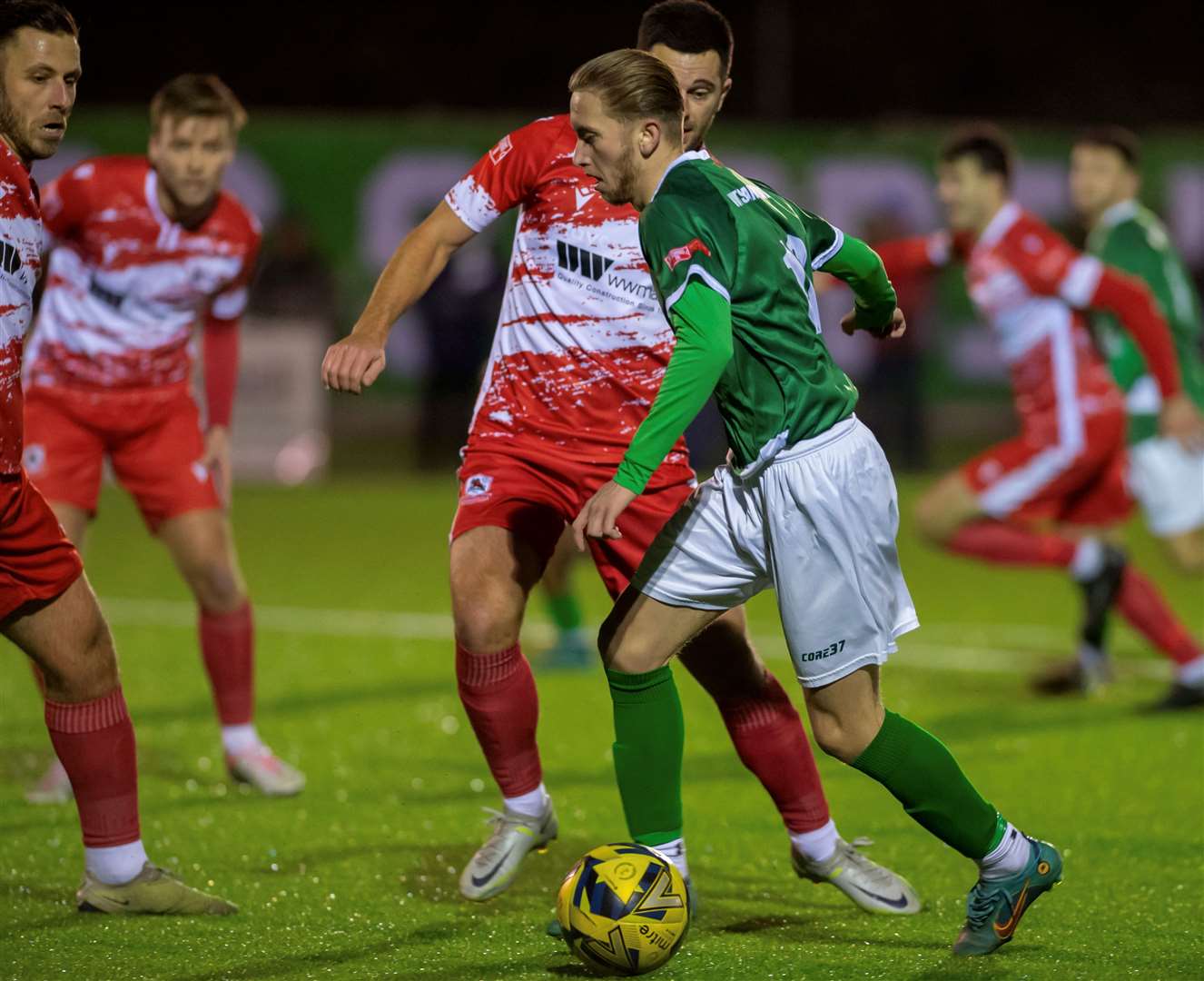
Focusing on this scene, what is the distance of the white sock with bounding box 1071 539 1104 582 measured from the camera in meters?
7.66

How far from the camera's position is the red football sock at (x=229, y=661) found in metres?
6.16

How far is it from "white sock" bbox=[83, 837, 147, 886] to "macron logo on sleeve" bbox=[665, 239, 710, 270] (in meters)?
2.07

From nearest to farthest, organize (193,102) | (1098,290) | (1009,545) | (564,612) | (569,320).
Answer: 1. (569,320)
2. (193,102)
3. (1098,290)
4. (1009,545)
5. (564,612)

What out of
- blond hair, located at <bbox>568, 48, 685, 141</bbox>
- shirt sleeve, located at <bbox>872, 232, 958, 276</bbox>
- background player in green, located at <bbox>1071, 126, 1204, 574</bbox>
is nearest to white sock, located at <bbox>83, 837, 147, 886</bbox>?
blond hair, located at <bbox>568, 48, 685, 141</bbox>

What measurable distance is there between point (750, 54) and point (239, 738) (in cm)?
1958

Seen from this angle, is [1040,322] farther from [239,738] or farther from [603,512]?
[603,512]

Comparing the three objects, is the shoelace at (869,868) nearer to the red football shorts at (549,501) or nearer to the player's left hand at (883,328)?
the red football shorts at (549,501)

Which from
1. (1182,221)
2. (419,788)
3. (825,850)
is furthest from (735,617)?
(1182,221)

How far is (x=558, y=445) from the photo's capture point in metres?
4.83

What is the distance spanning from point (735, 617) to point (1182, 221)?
17.0 m

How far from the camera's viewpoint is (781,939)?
4387 millimetres

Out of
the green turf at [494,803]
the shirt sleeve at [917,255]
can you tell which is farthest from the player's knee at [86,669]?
the shirt sleeve at [917,255]

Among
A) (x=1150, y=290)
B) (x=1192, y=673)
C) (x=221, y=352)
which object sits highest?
(x=221, y=352)

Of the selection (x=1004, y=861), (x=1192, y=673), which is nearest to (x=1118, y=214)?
(x=1192, y=673)
